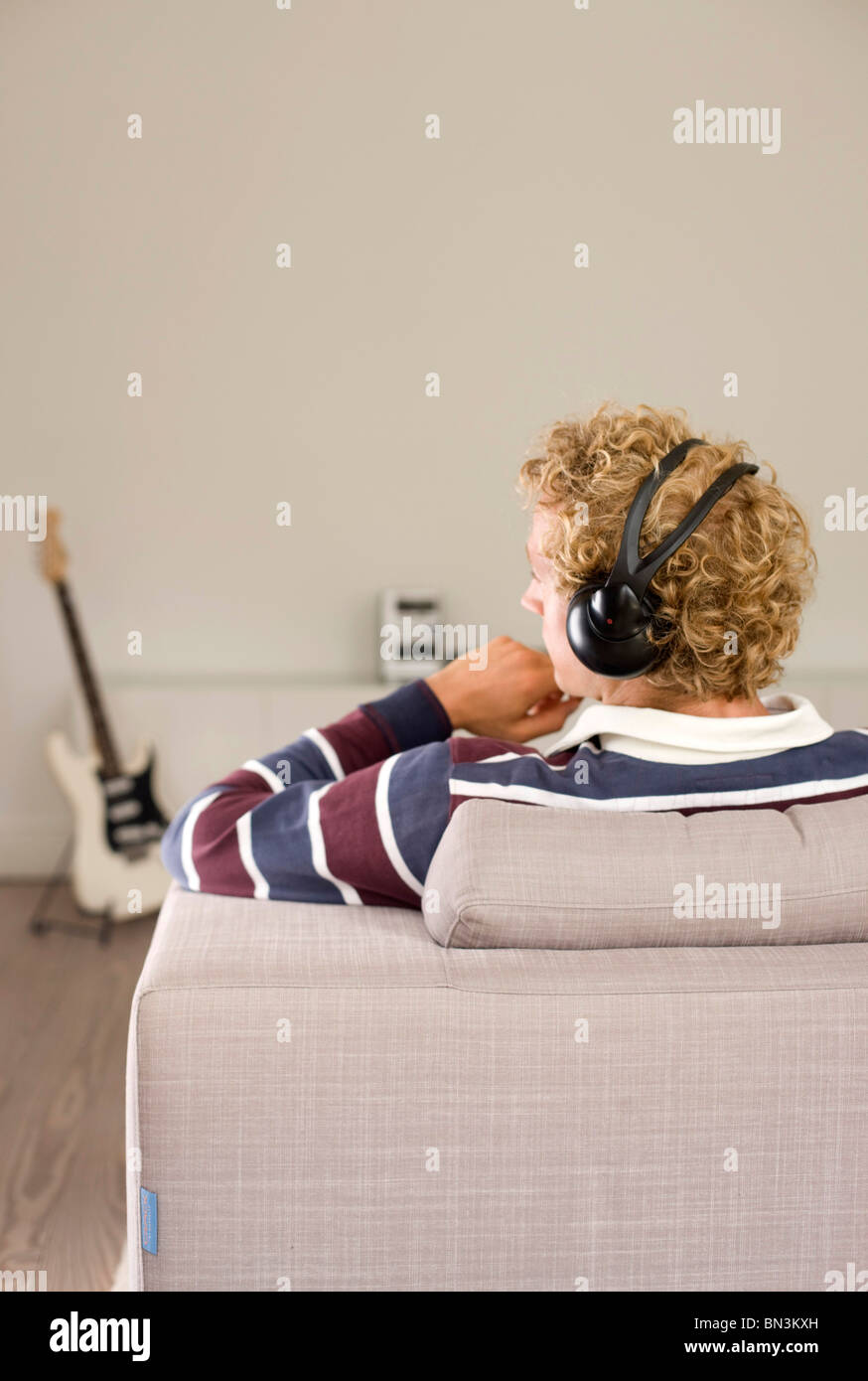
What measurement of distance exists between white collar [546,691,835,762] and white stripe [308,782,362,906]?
0.25 metres

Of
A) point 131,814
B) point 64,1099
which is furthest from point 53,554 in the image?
point 64,1099

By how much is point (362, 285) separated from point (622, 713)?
2.80 m

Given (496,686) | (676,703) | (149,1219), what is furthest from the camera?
(496,686)

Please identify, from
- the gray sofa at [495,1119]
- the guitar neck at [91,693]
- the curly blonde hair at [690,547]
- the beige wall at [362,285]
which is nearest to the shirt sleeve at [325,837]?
the gray sofa at [495,1119]

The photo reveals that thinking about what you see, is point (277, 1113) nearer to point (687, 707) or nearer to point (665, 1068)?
point (665, 1068)

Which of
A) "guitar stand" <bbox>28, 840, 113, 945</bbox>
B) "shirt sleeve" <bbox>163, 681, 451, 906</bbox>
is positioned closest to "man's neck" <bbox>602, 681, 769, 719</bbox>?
"shirt sleeve" <bbox>163, 681, 451, 906</bbox>

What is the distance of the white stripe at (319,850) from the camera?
0.98 meters

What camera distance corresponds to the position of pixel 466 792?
3.15 feet

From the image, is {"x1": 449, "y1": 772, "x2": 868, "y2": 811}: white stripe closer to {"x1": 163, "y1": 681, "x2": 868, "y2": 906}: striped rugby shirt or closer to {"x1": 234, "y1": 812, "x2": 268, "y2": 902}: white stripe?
{"x1": 163, "y1": 681, "x2": 868, "y2": 906}: striped rugby shirt

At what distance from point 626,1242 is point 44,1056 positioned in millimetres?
1745

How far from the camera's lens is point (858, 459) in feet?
12.0

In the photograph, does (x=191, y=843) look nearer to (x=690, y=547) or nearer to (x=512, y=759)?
(x=512, y=759)

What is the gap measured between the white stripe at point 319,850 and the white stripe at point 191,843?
123 millimetres
